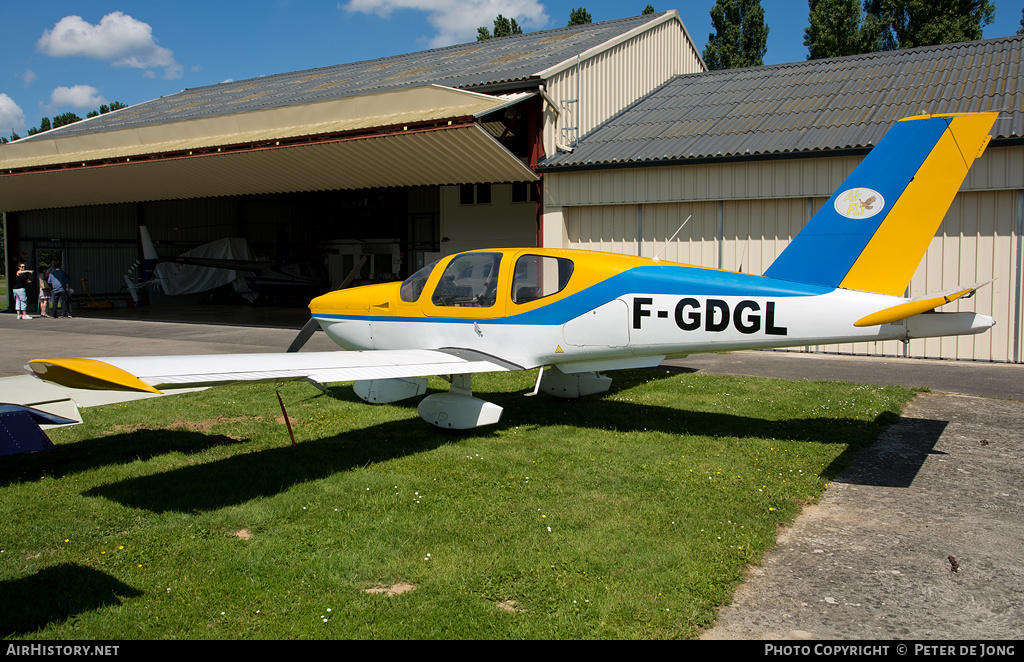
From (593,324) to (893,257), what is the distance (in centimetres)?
283

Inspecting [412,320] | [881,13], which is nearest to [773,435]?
[412,320]

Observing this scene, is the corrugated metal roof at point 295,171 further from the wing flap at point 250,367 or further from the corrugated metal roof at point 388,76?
the wing flap at point 250,367

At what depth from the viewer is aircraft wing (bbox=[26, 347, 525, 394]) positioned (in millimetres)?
4461

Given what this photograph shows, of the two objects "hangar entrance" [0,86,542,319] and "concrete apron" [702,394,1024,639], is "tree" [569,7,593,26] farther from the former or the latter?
"concrete apron" [702,394,1024,639]

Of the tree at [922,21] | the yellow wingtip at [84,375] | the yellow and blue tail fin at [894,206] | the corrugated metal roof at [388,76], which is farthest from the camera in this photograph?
the tree at [922,21]

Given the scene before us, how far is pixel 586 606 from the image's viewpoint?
3840mm

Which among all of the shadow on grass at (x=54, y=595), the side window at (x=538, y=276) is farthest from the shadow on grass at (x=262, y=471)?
the side window at (x=538, y=276)

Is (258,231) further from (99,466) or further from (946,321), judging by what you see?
(946,321)

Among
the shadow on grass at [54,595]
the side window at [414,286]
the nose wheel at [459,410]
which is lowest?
the shadow on grass at [54,595]

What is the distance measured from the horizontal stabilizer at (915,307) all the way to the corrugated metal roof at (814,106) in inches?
337

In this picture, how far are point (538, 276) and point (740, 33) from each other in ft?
137

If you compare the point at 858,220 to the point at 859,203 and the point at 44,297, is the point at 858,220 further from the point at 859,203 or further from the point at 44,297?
the point at 44,297

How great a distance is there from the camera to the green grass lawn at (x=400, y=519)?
3793 millimetres

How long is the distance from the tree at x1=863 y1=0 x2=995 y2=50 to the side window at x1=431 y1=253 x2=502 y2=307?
37715 millimetres
